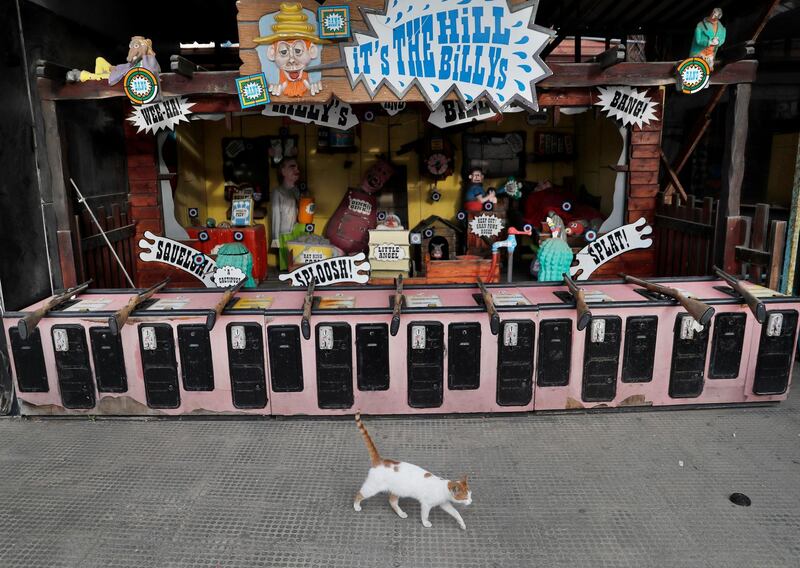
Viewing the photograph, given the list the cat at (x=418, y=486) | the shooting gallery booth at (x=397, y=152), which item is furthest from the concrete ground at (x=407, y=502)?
the shooting gallery booth at (x=397, y=152)

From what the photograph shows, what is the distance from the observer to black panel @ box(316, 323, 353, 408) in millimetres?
5535

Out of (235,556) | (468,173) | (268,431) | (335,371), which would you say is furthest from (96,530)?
(468,173)

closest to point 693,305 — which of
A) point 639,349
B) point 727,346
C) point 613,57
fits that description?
point 639,349

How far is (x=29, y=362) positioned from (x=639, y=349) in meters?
5.94

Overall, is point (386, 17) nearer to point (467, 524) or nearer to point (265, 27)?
point (265, 27)

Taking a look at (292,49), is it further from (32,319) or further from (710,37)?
(710,37)

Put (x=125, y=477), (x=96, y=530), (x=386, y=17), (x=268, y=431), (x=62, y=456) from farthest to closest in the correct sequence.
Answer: (x=386, y=17), (x=268, y=431), (x=62, y=456), (x=125, y=477), (x=96, y=530)

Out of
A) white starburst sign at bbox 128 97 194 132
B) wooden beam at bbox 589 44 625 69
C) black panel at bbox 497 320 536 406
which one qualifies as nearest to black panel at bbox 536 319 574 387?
black panel at bbox 497 320 536 406

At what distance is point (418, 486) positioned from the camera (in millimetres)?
4000

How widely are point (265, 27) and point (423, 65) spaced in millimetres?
1746

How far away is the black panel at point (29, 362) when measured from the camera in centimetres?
566

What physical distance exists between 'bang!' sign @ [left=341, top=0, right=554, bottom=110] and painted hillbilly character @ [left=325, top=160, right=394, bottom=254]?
14.7ft

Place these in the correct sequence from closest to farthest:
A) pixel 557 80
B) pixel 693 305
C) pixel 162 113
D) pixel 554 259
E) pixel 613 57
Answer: pixel 693 305 < pixel 613 57 < pixel 557 80 < pixel 162 113 < pixel 554 259

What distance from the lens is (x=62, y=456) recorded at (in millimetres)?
5168
